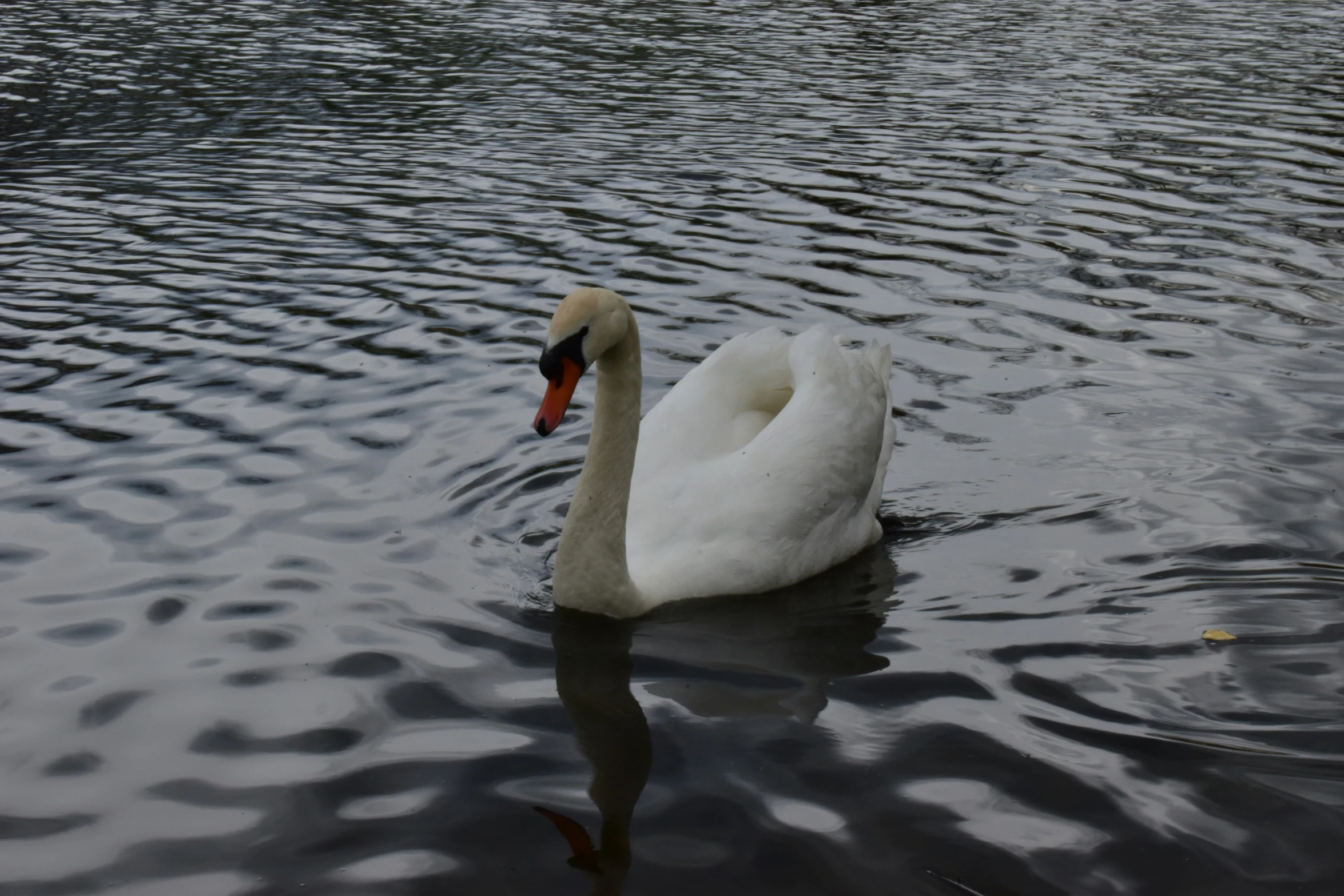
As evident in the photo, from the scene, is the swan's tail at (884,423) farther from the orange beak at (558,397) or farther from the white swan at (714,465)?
the orange beak at (558,397)

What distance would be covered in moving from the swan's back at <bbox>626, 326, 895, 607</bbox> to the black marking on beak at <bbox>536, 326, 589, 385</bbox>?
1.04 meters

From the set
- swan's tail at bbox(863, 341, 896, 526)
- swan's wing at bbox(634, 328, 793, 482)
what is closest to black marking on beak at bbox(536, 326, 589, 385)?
swan's wing at bbox(634, 328, 793, 482)

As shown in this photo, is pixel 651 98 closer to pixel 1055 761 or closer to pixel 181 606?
pixel 181 606

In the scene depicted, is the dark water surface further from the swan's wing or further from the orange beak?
the orange beak

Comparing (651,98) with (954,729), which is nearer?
(954,729)

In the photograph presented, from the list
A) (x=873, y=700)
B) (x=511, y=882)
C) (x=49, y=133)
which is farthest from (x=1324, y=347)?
(x=49, y=133)

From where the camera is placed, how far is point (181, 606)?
19.1 feet

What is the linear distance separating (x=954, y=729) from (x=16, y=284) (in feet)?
27.6

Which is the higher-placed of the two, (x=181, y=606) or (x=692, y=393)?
(x=692, y=393)

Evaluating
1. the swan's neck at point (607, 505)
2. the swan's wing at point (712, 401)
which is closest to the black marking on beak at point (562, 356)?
the swan's neck at point (607, 505)

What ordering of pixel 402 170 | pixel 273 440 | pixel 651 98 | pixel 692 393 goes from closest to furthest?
pixel 692 393
pixel 273 440
pixel 402 170
pixel 651 98

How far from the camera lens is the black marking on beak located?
5219 millimetres

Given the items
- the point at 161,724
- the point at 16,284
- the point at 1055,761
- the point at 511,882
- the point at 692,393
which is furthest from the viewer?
the point at 16,284

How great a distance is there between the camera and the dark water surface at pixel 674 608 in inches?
171
